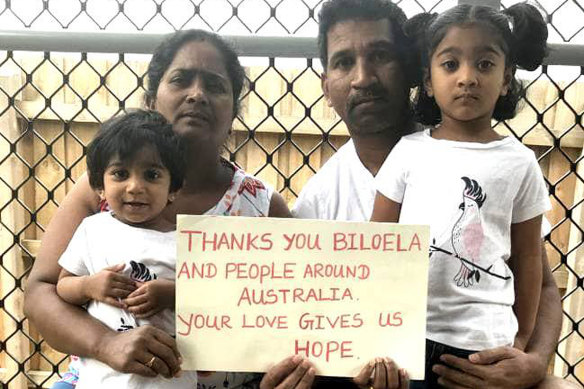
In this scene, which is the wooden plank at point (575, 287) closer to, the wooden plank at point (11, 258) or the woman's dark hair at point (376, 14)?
the woman's dark hair at point (376, 14)

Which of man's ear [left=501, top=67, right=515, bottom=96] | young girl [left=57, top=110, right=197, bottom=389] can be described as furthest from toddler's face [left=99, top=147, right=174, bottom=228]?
man's ear [left=501, top=67, right=515, bottom=96]

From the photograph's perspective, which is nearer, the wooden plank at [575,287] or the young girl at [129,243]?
the young girl at [129,243]

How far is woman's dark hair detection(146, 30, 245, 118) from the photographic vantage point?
2.99ft

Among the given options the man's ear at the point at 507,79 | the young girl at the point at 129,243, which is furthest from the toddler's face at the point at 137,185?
the man's ear at the point at 507,79

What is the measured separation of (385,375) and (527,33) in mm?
530

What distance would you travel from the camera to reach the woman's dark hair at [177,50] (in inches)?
35.8

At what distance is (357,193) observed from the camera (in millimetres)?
951

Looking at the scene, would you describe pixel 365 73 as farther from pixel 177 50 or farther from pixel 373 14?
pixel 177 50

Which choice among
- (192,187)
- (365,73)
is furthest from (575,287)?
(192,187)

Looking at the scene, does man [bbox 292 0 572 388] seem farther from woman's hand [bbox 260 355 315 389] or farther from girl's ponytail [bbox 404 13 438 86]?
woman's hand [bbox 260 355 315 389]

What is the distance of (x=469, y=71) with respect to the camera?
31.1 inches

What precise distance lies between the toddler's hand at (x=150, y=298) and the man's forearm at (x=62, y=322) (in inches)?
2.3

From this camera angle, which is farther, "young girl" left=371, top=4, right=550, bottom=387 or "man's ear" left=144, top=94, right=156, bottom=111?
"man's ear" left=144, top=94, right=156, bottom=111

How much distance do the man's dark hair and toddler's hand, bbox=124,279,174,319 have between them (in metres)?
0.47
